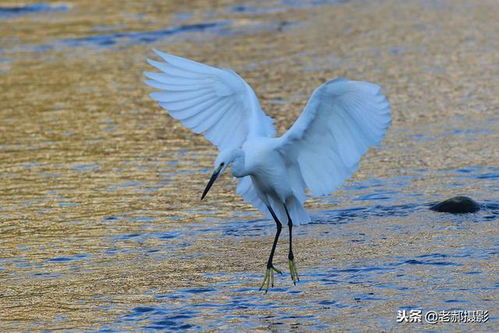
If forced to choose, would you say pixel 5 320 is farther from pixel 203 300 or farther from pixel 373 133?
pixel 373 133

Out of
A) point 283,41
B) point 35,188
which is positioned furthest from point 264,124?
point 283,41

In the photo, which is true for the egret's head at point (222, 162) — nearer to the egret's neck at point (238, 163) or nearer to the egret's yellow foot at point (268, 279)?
the egret's neck at point (238, 163)

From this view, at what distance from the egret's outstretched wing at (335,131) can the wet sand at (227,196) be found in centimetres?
82

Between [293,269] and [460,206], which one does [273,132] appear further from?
[460,206]

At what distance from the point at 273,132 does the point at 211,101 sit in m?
0.56

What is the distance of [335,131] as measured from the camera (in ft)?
25.0

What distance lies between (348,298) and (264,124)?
4.99 ft

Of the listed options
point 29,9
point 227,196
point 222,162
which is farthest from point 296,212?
point 29,9

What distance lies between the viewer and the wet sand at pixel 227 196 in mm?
7641

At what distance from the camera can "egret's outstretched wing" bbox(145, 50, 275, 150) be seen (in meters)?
8.10

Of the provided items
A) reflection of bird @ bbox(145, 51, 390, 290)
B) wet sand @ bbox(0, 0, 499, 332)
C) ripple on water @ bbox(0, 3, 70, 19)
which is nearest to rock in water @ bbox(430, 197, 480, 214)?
wet sand @ bbox(0, 0, 499, 332)

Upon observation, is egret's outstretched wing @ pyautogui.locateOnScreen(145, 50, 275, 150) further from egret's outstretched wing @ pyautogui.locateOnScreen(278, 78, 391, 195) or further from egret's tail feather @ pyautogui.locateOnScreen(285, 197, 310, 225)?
egret's tail feather @ pyautogui.locateOnScreen(285, 197, 310, 225)

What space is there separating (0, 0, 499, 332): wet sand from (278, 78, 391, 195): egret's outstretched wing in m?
0.82

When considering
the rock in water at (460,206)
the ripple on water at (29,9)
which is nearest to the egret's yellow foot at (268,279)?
the rock in water at (460,206)
